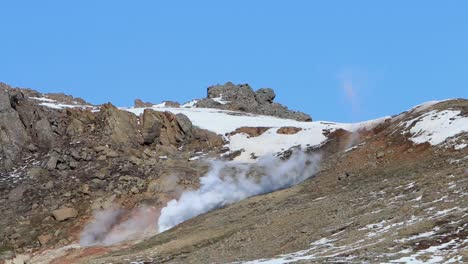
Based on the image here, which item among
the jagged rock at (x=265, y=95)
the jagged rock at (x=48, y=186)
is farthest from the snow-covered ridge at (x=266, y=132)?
the jagged rock at (x=265, y=95)

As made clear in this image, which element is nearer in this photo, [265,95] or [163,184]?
[163,184]

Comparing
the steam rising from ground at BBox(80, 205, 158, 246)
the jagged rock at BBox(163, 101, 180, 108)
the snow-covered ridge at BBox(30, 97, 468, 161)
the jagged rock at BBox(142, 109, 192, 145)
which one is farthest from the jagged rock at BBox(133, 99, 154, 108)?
the steam rising from ground at BBox(80, 205, 158, 246)

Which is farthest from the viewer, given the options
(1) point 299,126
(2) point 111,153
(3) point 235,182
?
(1) point 299,126

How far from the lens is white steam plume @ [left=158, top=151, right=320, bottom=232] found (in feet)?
143

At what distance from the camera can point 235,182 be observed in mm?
47500

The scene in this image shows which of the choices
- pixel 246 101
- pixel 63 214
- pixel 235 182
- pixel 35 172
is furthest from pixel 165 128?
pixel 246 101

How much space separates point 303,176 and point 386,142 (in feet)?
21.0

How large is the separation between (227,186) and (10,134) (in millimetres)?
19414

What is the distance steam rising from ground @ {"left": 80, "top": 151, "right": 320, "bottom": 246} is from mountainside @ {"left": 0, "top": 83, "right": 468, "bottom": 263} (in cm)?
11

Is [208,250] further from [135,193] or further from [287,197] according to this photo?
[135,193]

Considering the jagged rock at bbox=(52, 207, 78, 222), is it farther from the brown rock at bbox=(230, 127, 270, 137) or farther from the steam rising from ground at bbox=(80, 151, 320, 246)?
the brown rock at bbox=(230, 127, 270, 137)

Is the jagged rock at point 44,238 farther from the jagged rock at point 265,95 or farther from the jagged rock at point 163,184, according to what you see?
the jagged rock at point 265,95

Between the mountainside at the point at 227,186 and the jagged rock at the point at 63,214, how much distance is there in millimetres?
69

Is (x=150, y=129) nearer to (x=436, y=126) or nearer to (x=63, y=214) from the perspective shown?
(x=63, y=214)
